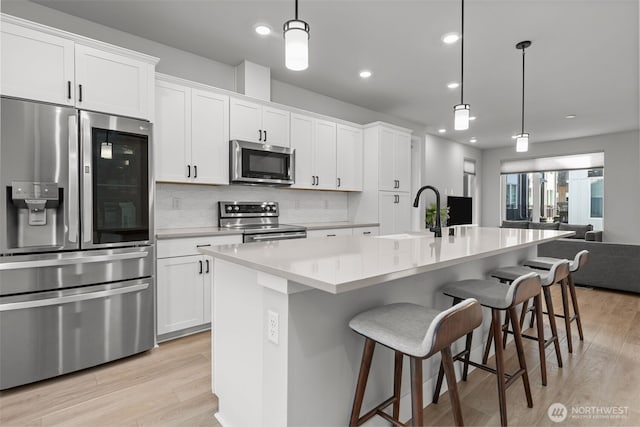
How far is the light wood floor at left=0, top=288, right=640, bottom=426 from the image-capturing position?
187 centimetres

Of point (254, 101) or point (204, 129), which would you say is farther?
point (254, 101)

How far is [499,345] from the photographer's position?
1.76m

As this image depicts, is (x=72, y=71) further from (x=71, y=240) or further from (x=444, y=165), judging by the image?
(x=444, y=165)

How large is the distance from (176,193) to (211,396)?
2122 mm

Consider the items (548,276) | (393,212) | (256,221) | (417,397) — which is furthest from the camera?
(393,212)

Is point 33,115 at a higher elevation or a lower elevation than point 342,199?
higher

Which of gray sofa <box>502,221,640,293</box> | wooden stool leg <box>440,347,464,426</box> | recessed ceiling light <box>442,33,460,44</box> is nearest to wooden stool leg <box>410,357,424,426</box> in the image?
wooden stool leg <box>440,347,464,426</box>

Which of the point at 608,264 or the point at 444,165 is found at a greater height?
the point at 444,165

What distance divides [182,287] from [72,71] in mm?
1849

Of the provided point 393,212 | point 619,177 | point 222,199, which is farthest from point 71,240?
point 619,177

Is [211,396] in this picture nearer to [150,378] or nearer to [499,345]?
[150,378]

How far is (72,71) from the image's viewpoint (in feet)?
7.79

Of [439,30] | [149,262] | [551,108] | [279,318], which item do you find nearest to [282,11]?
[439,30]

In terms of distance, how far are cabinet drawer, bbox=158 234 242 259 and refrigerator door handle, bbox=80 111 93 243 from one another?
0.56 meters
